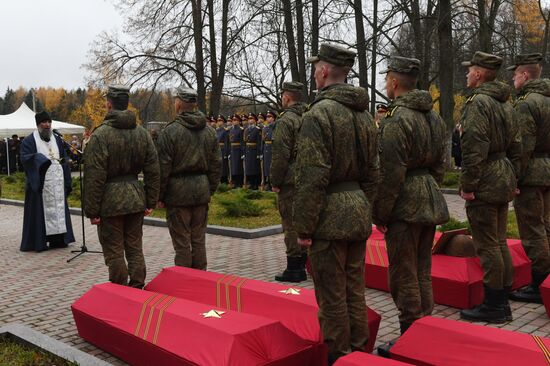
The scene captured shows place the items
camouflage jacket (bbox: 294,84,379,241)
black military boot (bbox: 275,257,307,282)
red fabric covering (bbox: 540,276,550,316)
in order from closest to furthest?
1. camouflage jacket (bbox: 294,84,379,241)
2. red fabric covering (bbox: 540,276,550,316)
3. black military boot (bbox: 275,257,307,282)

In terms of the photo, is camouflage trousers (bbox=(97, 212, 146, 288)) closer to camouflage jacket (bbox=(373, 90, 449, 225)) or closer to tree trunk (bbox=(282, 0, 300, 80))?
camouflage jacket (bbox=(373, 90, 449, 225))

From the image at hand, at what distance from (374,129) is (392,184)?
1.80ft

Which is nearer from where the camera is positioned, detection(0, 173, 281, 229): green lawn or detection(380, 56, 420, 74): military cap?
detection(380, 56, 420, 74): military cap

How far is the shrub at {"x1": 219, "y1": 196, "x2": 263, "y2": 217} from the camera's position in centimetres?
1281

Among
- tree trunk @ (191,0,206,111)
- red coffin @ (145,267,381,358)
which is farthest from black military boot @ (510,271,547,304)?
tree trunk @ (191,0,206,111)

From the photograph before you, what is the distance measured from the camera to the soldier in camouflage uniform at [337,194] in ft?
12.8

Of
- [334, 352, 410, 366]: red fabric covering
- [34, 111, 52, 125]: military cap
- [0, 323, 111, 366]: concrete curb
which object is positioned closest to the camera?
[334, 352, 410, 366]: red fabric covering

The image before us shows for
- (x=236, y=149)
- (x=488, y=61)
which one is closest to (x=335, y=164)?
(x=488, y=61)

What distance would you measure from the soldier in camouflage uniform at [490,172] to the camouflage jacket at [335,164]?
5.01ft

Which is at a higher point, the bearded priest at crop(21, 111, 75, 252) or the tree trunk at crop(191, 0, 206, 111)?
the tree trunk at crop(191, 0, 206, 111)

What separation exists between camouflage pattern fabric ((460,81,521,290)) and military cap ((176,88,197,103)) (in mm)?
2855

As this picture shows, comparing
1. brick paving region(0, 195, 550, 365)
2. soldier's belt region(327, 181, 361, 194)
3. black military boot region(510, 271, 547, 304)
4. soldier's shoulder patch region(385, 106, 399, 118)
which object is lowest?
brick paving region(0, 195, 550, 365)

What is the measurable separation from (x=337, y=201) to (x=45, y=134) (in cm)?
734

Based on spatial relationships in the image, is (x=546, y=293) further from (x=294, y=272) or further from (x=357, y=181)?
(x=294, y=272)
